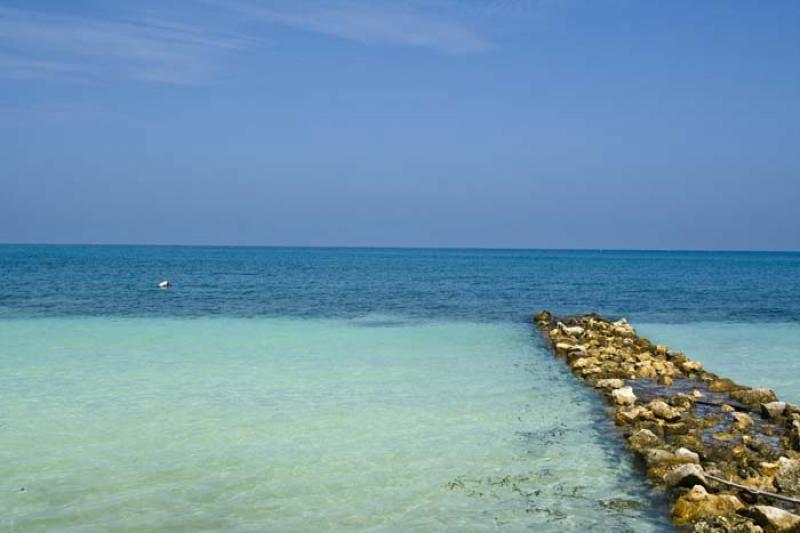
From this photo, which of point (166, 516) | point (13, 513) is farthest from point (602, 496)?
point (13, 513)

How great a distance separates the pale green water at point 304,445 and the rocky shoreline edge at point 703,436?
0.41 meters

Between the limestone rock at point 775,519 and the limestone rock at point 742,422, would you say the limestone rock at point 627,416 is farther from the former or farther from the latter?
the limestone rock at point 775,519

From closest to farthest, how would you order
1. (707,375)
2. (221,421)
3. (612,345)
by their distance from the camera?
(221,421)
(707,375)
(612,345)

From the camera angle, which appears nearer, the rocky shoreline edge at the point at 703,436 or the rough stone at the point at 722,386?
A: the rocky shoreline edge at the point at 703,436

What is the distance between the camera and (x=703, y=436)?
10.6m

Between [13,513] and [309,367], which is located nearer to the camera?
[13,513]

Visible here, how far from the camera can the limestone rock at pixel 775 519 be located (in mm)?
6699

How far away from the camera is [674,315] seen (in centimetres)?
3111

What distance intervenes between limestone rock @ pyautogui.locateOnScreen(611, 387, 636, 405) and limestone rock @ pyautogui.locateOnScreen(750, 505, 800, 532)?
18.4ft

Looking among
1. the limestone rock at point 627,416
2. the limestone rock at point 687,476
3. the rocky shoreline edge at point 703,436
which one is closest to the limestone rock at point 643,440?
the rocky shoreline edge at point 703,436

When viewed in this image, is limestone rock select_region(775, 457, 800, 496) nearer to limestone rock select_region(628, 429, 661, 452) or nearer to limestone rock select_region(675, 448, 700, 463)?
limestone rock select_region(675, 448, 700, 463)

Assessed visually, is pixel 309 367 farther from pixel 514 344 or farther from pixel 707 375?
pixel 707 375

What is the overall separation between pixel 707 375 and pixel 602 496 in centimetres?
847

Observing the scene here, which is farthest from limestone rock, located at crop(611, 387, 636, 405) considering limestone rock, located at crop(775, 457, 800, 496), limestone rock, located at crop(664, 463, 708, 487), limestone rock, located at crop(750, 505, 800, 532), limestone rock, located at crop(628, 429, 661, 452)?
limestone rock, located at crop(750, 505, 800, 532)
